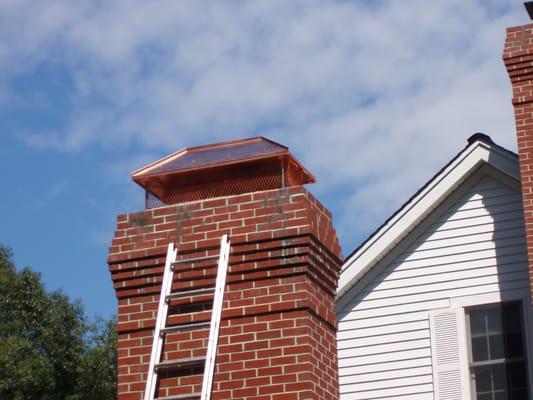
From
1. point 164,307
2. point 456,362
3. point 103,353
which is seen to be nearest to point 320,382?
point 164,307

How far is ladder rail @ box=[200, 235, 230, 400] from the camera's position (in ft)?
23.8

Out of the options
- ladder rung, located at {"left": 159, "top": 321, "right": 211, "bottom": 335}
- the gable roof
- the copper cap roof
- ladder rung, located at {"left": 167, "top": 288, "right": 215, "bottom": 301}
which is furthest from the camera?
the gable roof

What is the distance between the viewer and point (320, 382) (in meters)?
7.62

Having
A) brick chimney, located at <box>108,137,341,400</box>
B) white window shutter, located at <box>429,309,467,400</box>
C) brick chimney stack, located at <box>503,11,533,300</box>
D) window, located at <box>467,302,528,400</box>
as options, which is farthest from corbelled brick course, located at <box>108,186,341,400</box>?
window, located at <box>467,302,528,400</box>

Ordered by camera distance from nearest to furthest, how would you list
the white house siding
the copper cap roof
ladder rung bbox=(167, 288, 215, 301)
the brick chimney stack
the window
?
ladder rung bbox=(167, 288, 215, 301) < the copper cap roof < the brick chimney stack < the window < the white house siding

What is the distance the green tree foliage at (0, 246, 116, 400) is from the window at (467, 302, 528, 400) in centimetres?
1845

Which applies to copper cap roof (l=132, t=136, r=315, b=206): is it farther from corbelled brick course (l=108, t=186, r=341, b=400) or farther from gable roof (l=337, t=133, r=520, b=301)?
gable roof (l=337, t=133, r=520, b=301)

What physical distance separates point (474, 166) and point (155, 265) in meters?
5.45

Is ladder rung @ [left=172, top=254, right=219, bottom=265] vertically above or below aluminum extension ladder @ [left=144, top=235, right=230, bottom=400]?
above

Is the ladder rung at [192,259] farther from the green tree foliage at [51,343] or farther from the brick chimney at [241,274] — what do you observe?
the green tree foliage at [51,343]

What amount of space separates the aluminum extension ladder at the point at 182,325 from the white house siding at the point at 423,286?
15.7 ft

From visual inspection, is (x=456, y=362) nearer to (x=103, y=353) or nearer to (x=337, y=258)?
(x=337, y=258)

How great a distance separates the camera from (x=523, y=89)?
11789 mm

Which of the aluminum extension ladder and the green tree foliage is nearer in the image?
the aluminum extension ladder
